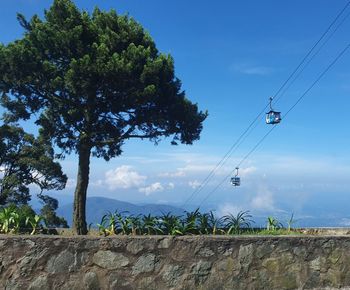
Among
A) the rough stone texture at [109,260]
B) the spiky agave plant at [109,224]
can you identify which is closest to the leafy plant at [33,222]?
the spiky agave plant at [109,224]

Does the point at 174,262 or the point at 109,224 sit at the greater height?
the point at 109,224

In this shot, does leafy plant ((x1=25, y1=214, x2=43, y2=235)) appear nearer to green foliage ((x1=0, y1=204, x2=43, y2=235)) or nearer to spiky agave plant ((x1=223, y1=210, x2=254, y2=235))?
green foliage ((x1=0, y1=204, x2=43, y2=235))

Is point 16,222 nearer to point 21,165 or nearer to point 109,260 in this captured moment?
point 109,260

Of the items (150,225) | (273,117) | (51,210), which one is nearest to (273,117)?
(273,117)

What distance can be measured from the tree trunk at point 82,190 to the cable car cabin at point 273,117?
4.99 meters

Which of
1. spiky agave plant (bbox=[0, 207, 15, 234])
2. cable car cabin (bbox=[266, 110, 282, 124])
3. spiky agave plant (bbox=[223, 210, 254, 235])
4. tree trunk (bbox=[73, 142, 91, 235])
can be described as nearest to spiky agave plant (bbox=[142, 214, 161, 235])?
spiky agave plant (bbox=[223, 210, 254, 235])

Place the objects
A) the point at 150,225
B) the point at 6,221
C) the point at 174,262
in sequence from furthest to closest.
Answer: the point at 150,225
the point at 6,221
the point at 174,262

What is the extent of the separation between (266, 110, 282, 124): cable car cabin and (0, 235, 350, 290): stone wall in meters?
6.99

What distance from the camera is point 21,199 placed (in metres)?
20.5

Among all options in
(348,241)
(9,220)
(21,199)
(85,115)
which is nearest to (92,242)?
(9,220)

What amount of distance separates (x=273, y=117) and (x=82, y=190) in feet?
18.4

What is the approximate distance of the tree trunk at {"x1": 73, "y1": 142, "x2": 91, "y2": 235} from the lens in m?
10.5

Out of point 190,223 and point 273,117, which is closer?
point 190,223

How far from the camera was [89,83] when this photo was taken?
1098 cm
